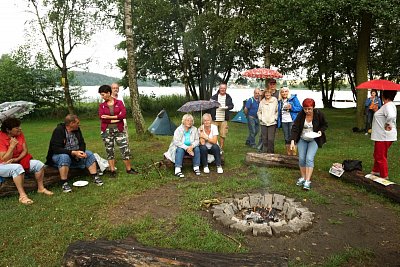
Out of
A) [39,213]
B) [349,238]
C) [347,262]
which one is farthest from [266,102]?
[39,213]

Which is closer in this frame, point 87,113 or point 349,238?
point 349,238

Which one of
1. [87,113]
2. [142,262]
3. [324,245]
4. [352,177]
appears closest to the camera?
[142,262]

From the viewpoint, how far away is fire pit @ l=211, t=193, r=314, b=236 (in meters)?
3.85

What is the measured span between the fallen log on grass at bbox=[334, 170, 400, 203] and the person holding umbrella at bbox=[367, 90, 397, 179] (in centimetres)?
39

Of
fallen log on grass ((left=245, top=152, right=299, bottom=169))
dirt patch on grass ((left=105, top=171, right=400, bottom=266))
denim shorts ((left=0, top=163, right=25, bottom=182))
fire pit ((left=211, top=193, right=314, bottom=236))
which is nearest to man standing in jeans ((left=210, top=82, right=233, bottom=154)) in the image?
fallen log on grass ((left=245, top=152, right=299, bottom=169))

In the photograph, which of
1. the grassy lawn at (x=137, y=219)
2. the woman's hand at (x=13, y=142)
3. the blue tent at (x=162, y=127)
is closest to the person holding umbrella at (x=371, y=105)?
the grassy lawn at (x=137, y=219)

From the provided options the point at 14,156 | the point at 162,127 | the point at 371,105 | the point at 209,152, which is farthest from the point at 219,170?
the point at 371,105

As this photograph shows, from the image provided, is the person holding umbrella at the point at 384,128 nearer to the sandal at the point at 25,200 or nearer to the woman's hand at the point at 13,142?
the sandal at the point at 25,200

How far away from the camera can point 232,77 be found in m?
21.0

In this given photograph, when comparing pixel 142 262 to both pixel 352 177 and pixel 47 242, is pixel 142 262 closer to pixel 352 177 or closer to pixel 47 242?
pixel 47 242

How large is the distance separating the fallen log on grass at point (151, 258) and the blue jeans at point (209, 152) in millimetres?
3639

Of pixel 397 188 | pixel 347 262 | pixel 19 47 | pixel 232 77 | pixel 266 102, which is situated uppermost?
pixel 19 47

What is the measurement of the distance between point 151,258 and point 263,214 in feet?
7.47

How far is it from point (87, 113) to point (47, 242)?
58.7 ft
